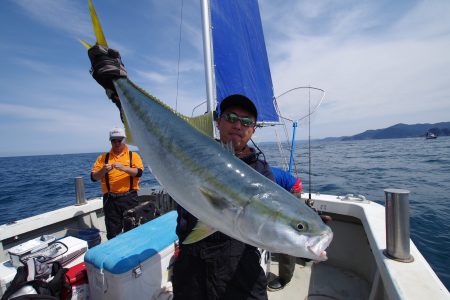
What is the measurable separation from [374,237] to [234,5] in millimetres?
6586

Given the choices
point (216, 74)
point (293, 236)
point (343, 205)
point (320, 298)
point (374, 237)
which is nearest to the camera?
point (293, 236)

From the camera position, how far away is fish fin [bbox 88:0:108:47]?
1.91m

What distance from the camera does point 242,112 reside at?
7.12 ft

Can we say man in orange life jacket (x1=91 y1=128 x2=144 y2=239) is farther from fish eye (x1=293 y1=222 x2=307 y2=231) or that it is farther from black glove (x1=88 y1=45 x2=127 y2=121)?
fish eye (x1=293 y1=222 x2=307 y2=231)

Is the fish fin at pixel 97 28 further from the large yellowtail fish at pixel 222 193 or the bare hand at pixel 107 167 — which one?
the bare hand at pixel 107 167

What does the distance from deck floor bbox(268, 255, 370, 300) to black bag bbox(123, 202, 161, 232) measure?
2.66 meters

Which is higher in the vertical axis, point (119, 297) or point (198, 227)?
point (198, 227)

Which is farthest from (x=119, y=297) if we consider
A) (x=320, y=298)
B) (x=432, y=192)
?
(x=432, y=192)

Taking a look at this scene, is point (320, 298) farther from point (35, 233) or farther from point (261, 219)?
point (35, 233)

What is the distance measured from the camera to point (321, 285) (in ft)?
14.2

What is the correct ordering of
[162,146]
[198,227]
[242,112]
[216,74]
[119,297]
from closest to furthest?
[198,227]
[162,146]
[242,112]
[119,297]
[216,74]

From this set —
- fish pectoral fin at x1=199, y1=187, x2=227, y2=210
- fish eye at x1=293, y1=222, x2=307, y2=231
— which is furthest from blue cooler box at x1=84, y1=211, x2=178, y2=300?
fish eye at x1=293, y1=222, x2=307, y2=231

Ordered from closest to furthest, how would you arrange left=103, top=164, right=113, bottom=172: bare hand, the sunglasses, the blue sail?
1. the sunglasses
2. left=103, top=164, right=113, bottom=172: bare hand
3. the blue sail

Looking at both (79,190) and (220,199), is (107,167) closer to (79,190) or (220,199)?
(79,190)
